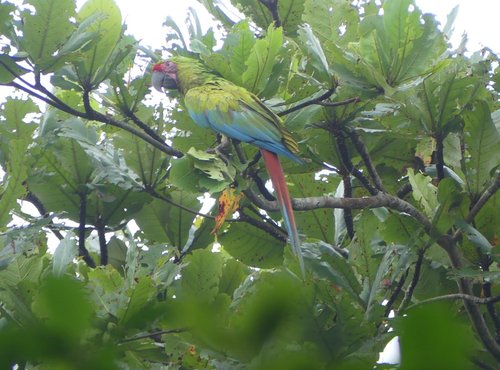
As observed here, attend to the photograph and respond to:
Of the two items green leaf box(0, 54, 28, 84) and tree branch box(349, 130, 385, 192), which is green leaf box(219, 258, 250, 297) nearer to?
tree branch box(349, 130, 385, 192)

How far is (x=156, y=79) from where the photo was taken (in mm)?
2912

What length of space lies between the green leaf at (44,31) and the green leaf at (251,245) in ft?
2.96

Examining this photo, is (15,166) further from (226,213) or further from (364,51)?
(364,51)

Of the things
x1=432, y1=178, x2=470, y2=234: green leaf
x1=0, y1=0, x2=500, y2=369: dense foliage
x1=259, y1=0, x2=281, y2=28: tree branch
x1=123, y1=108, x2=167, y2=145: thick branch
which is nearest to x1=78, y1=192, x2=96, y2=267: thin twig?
x1=0, y1=0, x2=500, y2=369: dense foliage

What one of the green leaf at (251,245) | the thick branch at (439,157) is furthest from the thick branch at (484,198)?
the green leaf at (251,245)

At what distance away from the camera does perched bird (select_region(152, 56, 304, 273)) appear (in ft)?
8.71

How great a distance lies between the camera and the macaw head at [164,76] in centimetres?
288

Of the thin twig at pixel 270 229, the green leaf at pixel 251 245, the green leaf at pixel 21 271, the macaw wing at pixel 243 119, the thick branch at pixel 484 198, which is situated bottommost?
the green leaf at pixel 21 271

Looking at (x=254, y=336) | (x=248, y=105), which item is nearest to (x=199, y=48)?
(x=248, y=105)

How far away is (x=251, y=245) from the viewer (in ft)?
9.59

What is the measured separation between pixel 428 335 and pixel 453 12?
284 cm

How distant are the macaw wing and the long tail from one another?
0.05 meters

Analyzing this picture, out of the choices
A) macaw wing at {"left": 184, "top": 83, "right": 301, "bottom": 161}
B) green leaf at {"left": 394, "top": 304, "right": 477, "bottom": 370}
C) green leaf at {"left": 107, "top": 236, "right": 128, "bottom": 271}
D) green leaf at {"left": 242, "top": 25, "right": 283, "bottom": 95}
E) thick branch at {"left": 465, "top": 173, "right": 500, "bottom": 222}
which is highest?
green leaf at {"left": 242, "top": 25, "right": 283, "bottom": 95}

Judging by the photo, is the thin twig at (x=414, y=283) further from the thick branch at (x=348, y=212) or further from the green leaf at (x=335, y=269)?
the thick branch at (x=348, y=212)
